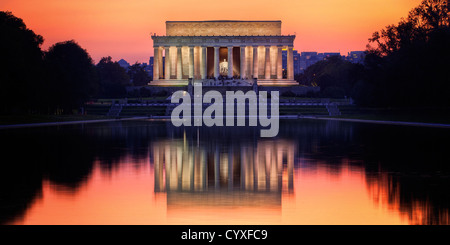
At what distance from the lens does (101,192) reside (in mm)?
16094

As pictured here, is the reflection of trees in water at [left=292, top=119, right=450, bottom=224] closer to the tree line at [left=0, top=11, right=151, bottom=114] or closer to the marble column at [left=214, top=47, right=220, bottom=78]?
the tree line at [left=0, top=11, right=151, bottom=114]

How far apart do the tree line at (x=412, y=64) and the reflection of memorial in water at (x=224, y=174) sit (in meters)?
41.4

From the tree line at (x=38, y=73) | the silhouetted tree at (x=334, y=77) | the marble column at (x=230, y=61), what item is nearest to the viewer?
the tree line at (x=38, y=73)

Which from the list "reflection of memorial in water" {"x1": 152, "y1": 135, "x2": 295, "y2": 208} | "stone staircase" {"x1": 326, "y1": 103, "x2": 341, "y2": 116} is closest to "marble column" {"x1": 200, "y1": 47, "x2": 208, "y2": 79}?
"stone staircase" {"x1": 326, "y1": 103, "x2": 341, "y2": 116}

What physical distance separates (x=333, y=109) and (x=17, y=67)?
44.7m

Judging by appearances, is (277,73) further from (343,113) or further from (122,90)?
(343,113)

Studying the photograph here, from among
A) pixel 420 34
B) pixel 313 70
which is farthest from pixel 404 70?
pixel 313 70

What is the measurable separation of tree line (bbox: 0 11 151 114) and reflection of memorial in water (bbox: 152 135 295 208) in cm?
3611

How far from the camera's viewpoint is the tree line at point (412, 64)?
218 ft

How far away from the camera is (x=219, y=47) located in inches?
4978

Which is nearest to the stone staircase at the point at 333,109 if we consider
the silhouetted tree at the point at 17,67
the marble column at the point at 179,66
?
the silhouetted tree at the point at 17,67

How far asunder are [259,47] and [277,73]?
6.55 m

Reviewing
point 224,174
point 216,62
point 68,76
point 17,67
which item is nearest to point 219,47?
point 216,62

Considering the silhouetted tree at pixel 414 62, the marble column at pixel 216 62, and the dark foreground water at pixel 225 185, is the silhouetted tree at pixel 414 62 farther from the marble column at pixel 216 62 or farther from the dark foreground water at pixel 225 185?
the marble column at pixel 216 62
